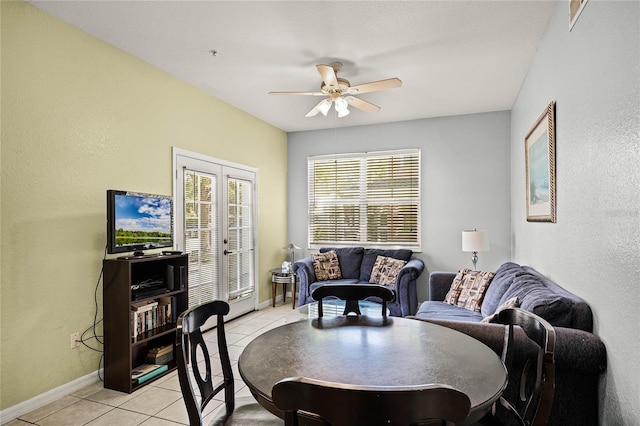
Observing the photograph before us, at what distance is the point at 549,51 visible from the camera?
2809 mm

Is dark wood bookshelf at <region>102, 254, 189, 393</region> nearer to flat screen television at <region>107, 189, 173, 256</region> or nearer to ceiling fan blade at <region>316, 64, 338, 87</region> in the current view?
flat screen television at <region>107, 189, 173, 256</region>

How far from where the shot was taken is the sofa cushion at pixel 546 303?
6.49ft

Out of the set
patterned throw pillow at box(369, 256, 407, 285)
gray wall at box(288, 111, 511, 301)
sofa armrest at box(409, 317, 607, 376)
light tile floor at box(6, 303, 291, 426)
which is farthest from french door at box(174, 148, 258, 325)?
sofa armrest at box(409, 317, 607, 376)

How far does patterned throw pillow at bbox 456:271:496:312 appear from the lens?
3.55 metres

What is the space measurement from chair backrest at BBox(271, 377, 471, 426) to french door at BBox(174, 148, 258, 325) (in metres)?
3.40

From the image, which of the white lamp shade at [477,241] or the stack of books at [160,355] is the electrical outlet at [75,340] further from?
the white lamp shade at [477,241]

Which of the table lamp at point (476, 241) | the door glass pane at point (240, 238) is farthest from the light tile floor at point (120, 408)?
the table lamp at point (476, 241)

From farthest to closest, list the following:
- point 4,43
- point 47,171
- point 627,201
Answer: point 47,171, point 4,43, point 627,201

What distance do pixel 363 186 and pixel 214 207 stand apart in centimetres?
236

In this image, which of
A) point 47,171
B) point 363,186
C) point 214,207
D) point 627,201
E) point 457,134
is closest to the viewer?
point 627,201

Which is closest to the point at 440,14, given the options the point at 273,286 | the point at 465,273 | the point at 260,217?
the point at 465,273

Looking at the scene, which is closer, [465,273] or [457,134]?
[465,273]

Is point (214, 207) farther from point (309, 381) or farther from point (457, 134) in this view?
point (309, 381)

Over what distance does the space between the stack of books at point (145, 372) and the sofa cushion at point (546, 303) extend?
2820 millimetres
